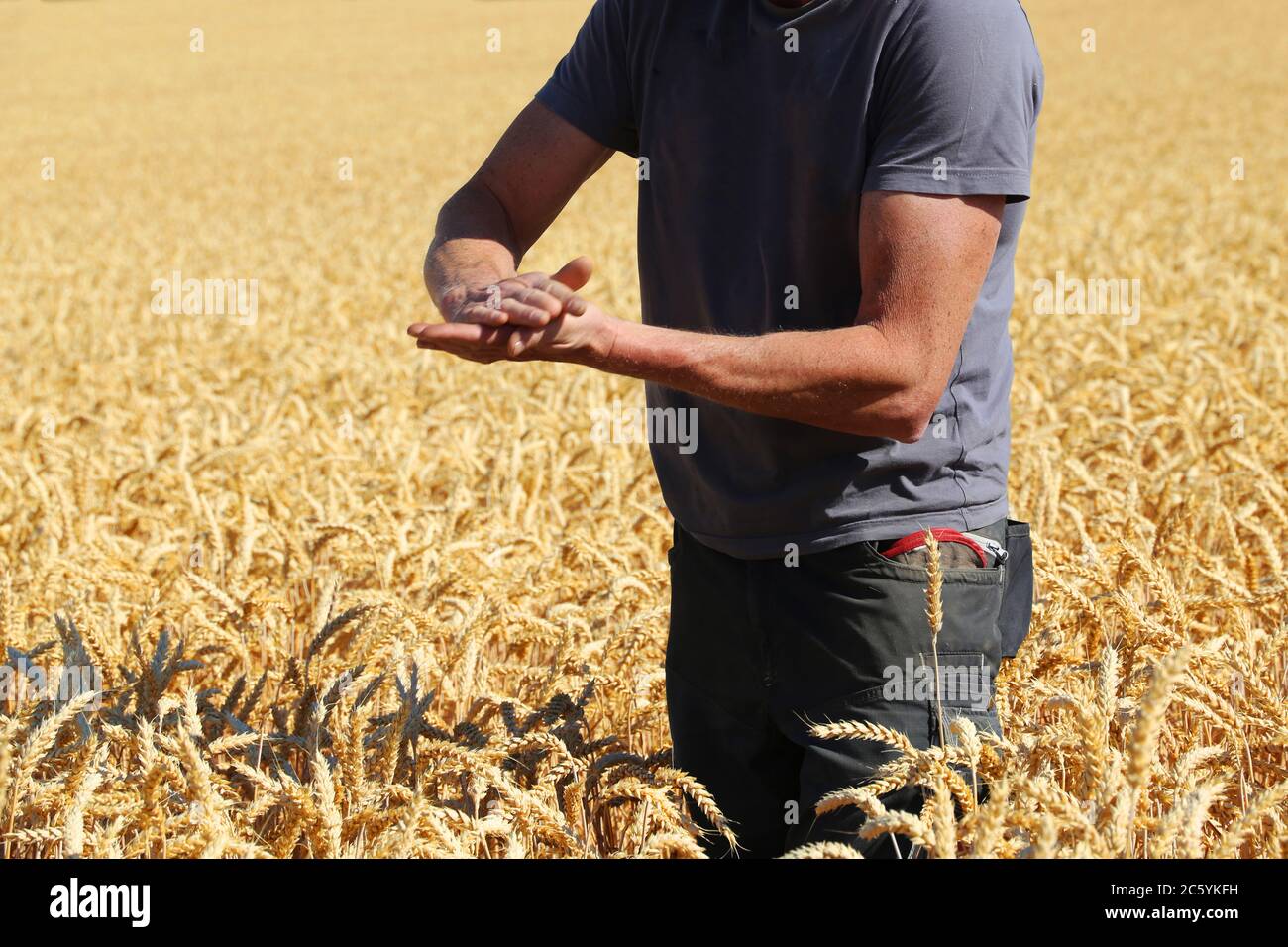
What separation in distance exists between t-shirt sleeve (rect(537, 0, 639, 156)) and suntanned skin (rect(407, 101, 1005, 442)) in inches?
21.9

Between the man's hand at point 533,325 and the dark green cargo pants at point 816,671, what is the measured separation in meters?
0.65

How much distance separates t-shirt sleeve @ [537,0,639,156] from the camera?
104 inches

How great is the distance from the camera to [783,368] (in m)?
2.15

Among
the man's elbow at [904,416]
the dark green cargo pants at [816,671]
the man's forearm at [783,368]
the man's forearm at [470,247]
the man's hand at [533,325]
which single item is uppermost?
the man's forearm at [470,247]

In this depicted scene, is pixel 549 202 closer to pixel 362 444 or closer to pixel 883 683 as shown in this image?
pixel 883 683

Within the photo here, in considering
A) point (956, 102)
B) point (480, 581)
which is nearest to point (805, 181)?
point (956, 102)

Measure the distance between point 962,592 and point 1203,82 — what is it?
29453 mm

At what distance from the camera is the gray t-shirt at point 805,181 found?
7.09 feet

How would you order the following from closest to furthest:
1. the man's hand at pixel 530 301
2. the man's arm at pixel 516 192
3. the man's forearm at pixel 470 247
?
the man's hand at pixel 530 301 < the man's forearm at pixel 470 247 < the man's arm at pixel 516 192

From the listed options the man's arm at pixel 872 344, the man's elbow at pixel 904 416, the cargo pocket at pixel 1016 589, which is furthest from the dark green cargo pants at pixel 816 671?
the man's arm at pixel 872 344

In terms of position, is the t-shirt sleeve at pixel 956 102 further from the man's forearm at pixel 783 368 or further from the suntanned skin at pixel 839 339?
the man's forearm at pixel 783 368

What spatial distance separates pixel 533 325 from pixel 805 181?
1.96 ft

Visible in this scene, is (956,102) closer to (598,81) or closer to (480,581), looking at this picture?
(598,81)

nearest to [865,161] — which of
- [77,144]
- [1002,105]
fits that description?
[1002,105]
